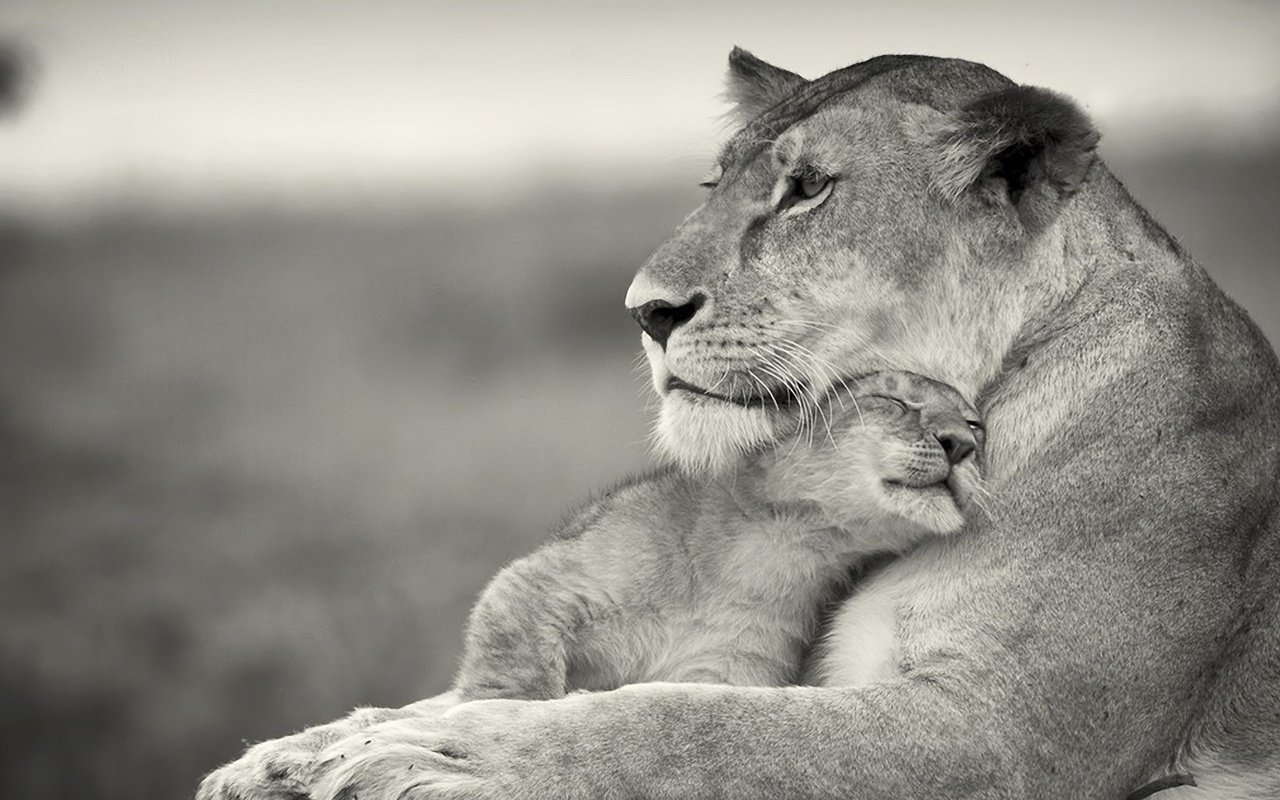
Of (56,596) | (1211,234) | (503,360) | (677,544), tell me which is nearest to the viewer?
(677,544)

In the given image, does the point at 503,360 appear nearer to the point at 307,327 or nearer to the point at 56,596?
the point at 307,327

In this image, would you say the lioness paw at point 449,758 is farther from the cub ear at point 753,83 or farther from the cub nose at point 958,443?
the cub ear at point 753,83

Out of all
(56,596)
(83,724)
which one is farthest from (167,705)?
(56,596)

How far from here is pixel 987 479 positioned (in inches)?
171

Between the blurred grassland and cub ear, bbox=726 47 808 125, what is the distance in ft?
11.6

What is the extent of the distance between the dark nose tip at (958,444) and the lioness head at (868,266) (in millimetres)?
204

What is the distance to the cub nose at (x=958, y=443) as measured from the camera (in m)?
4.35

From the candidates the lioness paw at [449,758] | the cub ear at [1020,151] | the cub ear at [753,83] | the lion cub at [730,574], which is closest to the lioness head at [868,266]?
the cub ear at [1020,151]

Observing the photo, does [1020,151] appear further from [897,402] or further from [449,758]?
[449,758]

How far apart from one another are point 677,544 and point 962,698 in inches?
37.2

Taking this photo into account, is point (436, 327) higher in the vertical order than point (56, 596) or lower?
higher

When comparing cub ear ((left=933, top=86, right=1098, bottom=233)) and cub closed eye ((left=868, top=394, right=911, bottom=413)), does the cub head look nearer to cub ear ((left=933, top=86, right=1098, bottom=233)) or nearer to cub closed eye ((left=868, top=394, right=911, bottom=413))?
cub closed eye ((left=868, top=394, right=911, bottom=413))

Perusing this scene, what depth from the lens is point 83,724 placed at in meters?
12.5

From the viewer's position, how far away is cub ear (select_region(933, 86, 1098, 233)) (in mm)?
Result: 4418
